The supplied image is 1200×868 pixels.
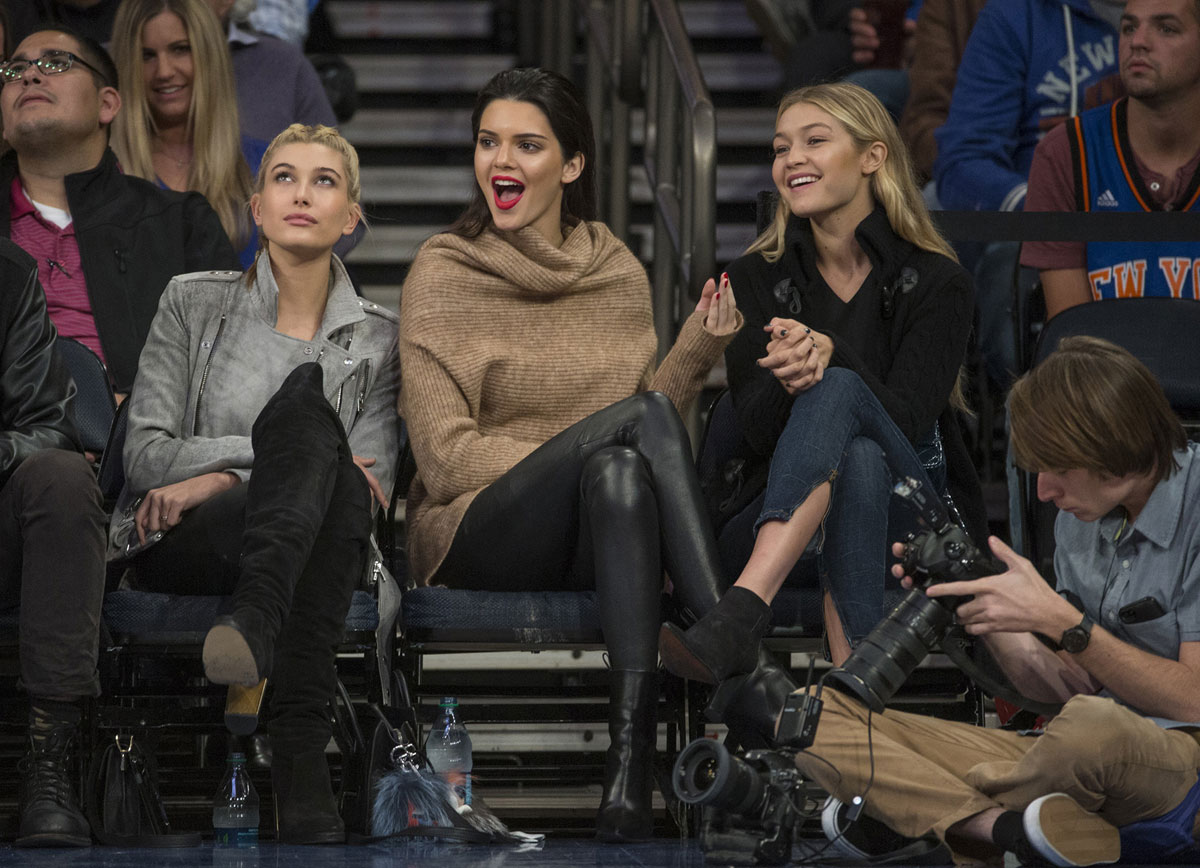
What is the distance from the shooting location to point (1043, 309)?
4121 mm

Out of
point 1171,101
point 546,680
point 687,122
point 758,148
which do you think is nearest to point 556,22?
point 758,148

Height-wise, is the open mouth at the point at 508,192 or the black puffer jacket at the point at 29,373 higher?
the open mouth at the point at 508,192

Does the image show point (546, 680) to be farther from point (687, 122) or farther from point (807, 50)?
point (807, 50)

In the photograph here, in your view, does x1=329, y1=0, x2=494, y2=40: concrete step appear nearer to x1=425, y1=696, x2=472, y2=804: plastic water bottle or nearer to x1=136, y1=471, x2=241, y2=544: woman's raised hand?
x1=136, y1=471, x2=241, y2=544: woman's raised hand

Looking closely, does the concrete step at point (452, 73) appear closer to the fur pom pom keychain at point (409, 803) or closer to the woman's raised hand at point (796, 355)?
the woman's raised hand at point (796, 355)

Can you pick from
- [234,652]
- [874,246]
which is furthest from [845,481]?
[234,652]

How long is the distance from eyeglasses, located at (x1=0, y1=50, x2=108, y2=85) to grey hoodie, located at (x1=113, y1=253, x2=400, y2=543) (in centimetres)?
79

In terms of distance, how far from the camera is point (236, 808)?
2.84m

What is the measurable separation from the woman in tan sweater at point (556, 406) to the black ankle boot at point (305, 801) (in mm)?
417

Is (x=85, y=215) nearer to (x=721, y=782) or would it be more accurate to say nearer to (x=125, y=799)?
(x=125, y=799)

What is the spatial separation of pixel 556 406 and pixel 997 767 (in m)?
1.25

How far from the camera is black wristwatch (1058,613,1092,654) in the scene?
252 centimetres

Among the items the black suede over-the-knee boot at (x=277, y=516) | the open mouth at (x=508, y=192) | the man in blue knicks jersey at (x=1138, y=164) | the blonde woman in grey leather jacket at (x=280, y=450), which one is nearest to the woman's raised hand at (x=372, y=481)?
the blonde woman in grey leather jacket at (x=280, y=450)

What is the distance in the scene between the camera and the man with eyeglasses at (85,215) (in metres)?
3.79
